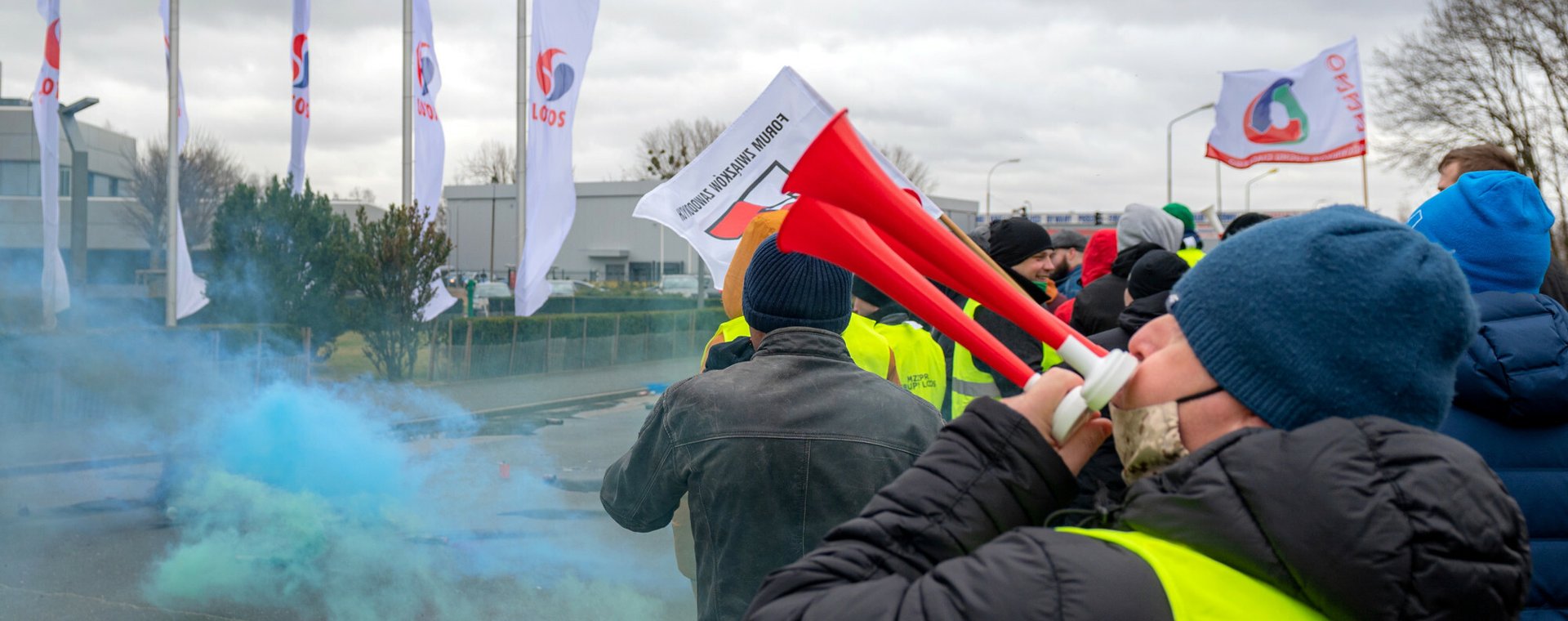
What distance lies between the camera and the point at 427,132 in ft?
56.5

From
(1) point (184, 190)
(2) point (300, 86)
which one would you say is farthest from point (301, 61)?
(1) point (184, 190)

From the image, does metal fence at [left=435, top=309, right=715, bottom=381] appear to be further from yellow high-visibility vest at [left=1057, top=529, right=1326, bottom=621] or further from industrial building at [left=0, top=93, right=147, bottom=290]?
yellow high-visibility vest at [left=1057, top=529, right=1326, bottom=621]

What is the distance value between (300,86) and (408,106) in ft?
6.94

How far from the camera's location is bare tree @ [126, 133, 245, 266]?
45.2 metres

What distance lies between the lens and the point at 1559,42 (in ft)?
69.9

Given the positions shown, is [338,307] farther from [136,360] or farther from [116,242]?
[116,242]

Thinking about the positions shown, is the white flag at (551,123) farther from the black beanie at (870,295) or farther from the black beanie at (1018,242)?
the black beanie at (870,295)

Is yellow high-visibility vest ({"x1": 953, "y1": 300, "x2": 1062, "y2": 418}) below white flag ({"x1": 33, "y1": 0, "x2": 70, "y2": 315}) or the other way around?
below

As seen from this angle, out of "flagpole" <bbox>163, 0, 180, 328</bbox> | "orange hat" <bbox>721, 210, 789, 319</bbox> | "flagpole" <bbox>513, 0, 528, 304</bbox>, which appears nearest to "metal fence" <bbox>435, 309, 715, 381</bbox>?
"flagpole" <bbox>513, 0, 528, 304</bbox>

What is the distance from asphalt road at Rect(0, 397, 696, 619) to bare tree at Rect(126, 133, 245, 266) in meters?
41.5

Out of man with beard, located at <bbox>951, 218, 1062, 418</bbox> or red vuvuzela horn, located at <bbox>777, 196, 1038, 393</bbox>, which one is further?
man with beard, located at <bbox>951, 218, 1062, 418</bbox>

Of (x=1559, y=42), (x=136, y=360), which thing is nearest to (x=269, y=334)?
(x=136, y=360)

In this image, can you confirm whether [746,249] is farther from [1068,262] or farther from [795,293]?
[1068,262]

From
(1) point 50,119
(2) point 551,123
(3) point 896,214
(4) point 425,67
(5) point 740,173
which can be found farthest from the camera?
(4) point 425,67
